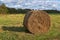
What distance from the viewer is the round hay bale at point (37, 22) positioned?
11.4 metres

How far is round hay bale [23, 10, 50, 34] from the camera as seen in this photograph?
11387 millimetres

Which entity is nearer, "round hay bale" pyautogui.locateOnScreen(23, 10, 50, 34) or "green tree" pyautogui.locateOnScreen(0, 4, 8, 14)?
"round hay bale" pyautogui.locateOnScreen(23, 10, 50, 34)

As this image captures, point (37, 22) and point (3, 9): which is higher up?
point (37, 22)

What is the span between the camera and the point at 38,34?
11.2 m

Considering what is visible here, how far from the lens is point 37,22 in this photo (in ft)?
38.1

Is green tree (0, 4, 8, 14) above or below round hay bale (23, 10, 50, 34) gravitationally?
below

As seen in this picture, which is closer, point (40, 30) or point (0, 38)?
point (0, 38)

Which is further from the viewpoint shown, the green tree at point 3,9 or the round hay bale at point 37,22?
the green tree at point 3,9

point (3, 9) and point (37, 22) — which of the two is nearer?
point (37, 22)

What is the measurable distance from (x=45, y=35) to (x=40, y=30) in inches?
27.1

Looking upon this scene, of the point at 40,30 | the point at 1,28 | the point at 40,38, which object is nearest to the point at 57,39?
the point at 40,38

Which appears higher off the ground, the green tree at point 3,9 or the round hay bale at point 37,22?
the round hay bale at point 37,22

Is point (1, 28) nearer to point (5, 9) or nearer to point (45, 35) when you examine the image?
point (45, 35)

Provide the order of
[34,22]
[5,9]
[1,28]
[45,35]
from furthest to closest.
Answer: [5,9] < [1,28] < [34,22] < [45,35]
